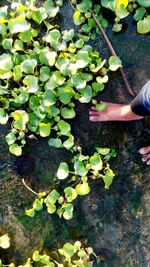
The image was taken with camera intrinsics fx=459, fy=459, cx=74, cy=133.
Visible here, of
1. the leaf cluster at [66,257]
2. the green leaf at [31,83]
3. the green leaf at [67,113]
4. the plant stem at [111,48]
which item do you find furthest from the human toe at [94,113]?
the leaf cluster at [66,257]

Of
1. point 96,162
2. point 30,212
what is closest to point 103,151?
point 96,162

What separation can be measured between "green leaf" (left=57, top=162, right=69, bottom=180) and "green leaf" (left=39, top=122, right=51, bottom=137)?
0.18m

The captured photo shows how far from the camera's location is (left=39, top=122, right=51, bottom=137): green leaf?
7.85ft

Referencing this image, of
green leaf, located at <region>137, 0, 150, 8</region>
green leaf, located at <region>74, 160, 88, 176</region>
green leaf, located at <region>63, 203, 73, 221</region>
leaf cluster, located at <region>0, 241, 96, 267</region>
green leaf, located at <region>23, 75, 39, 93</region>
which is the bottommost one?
leaf cluster, located at <region>0, 241, 96, 267</region>

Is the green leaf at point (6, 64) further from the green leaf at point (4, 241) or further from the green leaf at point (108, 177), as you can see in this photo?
the green leaf at point (4, 241)

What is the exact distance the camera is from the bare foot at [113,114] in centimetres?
239

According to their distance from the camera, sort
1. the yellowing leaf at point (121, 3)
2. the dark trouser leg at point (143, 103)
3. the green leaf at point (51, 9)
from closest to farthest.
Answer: the dark trouser leg at point (143, 103), the yellowing leaf at point (121, 3), the green leaf at point (51, 9)

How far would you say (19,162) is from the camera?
2537 mm

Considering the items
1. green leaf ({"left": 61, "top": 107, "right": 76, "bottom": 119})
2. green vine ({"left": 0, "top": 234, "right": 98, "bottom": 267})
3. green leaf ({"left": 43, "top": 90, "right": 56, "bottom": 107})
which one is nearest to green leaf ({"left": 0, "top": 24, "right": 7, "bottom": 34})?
green leaf ({"left": 43, "top": 90, "right": 56, "bottom": 107})

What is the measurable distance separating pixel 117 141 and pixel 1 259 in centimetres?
92

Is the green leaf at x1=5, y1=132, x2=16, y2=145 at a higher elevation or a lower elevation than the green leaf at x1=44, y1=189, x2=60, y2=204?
higher

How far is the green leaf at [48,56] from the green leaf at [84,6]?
10.9 inches

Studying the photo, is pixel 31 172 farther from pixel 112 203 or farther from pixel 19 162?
pixel 112 203

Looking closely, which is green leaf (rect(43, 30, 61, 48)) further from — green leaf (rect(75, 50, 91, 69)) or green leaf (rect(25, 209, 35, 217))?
green leaf (rect(25, 209, 35, 217))
